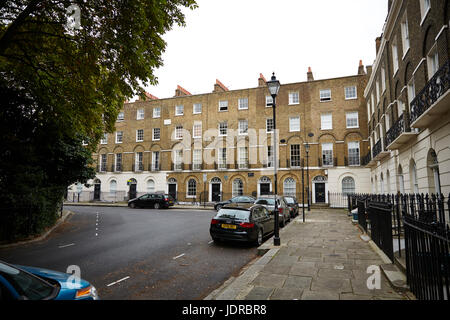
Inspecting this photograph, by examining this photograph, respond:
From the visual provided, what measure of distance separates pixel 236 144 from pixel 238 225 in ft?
82.0

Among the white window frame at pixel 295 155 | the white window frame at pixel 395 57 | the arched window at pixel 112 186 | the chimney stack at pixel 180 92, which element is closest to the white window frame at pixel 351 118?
the white window frame at pixel 295 155

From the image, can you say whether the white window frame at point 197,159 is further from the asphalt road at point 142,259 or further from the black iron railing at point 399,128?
the asphalt road at point 142,259

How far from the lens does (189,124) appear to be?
37188 millimetres

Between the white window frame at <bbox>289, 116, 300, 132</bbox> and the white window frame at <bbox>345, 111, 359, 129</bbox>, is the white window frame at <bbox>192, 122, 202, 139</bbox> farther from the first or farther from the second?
the white window frame at <bbox>345, 111, 359, 129</bbox>

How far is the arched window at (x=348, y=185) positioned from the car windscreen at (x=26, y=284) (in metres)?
30.4

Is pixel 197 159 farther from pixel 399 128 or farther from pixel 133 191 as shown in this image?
pixel 399 128

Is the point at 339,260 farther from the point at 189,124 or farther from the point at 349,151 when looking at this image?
the point at 189,124

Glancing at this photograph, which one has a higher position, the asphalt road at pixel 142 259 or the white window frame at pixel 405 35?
the white window frame at pixel 405 35

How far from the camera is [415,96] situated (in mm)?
12734

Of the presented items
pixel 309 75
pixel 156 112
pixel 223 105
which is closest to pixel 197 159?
pixel 223 105

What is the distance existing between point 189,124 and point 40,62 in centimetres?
2763

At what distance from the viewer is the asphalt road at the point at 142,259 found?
5512 mm

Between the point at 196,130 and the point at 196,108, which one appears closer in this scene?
the point at 196,130

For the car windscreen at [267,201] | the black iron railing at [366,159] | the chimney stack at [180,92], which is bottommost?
the car windscreen at [267,201]
